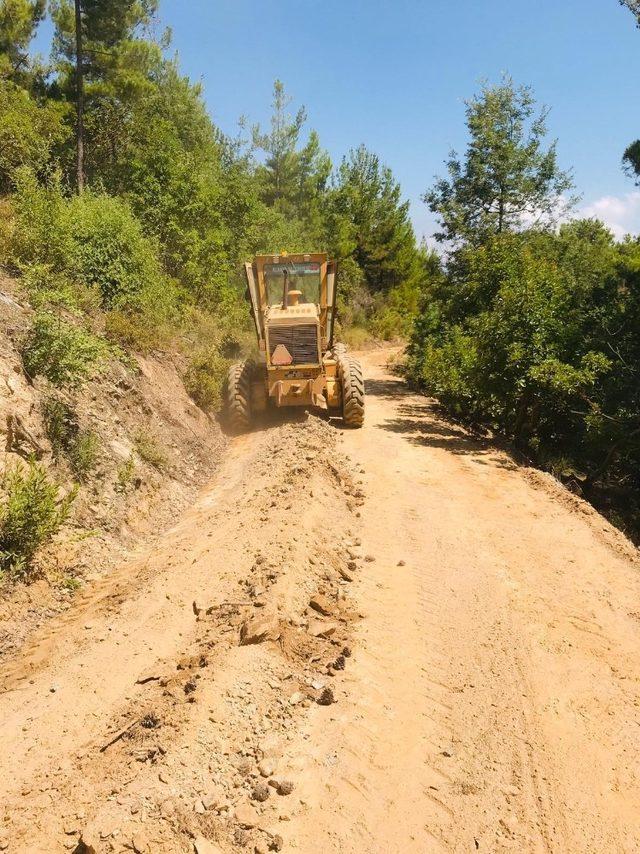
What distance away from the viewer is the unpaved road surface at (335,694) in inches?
125

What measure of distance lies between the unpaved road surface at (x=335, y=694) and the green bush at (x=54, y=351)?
2.15 m

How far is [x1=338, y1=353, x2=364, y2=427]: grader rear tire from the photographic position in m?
11.3

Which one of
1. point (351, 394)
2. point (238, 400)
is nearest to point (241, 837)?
point (351, 394)

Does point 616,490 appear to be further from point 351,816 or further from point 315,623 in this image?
point 351,816

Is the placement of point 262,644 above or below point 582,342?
below

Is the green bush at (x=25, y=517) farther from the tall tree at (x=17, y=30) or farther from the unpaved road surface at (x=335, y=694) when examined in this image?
the tall tree at (x=17, y=30)

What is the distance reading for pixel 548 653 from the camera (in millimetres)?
4750

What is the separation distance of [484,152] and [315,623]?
15.6 m

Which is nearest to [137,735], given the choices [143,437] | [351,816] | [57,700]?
[57,700]

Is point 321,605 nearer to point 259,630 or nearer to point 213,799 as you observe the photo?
point 259,630

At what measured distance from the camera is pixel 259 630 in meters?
4.49

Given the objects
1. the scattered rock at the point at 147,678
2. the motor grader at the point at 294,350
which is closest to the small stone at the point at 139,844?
the scattered rock at the point at 147,678

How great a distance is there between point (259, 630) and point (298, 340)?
276 inches

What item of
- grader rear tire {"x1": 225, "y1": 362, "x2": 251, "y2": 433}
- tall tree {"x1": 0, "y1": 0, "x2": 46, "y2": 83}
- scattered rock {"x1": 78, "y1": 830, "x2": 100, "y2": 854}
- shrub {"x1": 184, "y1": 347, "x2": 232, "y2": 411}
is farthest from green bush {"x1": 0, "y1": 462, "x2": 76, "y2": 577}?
tall tree {"x1": 0, "y1": 0, "x2": 46, "y2": 83}
